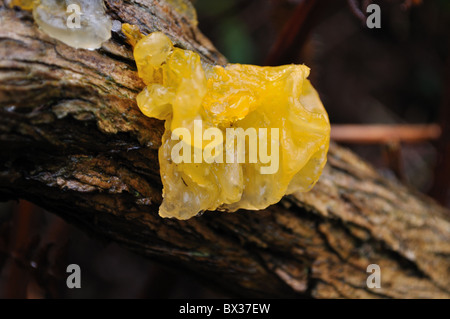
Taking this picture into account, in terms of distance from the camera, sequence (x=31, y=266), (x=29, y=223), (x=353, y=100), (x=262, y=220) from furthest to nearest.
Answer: (x=353, y=100), (x=29, y=223), (x=31, y=266), (x=262, y=220)

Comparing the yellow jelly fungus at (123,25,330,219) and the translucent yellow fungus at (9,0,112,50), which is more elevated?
the translucent yellow fungus at (9,0,112,50)

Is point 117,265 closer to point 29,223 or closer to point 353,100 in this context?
point 29,223

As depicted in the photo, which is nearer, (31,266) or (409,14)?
(31,266)

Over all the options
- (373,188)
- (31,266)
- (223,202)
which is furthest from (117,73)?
(373,188)

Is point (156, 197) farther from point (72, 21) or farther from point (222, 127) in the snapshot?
point (72, 21)
